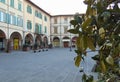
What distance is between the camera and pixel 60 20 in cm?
5278

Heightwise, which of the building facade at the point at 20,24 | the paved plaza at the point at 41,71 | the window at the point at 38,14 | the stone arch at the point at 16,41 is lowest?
the paved plaza at the point at 41,71

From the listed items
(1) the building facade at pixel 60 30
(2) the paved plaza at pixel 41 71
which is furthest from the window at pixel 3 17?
(1) the building facade at pixel 60 30

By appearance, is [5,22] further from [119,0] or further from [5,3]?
[119,0]

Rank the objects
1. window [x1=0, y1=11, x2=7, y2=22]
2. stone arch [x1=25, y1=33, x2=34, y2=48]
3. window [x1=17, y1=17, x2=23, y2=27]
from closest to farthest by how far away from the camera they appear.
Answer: window [x1=0, y1=11, x2=7, y2=22], window [x1=17, y1=17, x2=23, y2=27], stone arch [x1=25, y1=33, x2=34, y2=48]

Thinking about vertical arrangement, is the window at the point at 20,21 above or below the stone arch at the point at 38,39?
above

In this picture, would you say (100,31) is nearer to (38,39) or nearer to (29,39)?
(29,39)

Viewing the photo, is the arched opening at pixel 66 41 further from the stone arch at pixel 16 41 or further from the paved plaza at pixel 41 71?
the paved plaza at pixel 41 71

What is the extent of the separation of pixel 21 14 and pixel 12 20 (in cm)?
317

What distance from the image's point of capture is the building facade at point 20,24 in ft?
91.6

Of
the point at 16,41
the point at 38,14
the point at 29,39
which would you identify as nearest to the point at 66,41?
the point at 38,14

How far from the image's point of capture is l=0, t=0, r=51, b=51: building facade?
27.9 m

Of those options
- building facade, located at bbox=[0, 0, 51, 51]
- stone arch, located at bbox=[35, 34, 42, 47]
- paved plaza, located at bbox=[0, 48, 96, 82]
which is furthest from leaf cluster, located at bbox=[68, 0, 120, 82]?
stone arch, located at bbox=[35, 34, 42, 47]

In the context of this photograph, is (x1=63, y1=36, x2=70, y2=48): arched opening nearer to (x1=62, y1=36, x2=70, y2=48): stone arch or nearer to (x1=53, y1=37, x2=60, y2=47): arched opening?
(x1=62, y1=36, x2=70, y2=48): stone arch

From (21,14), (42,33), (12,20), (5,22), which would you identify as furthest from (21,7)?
(42,33)
